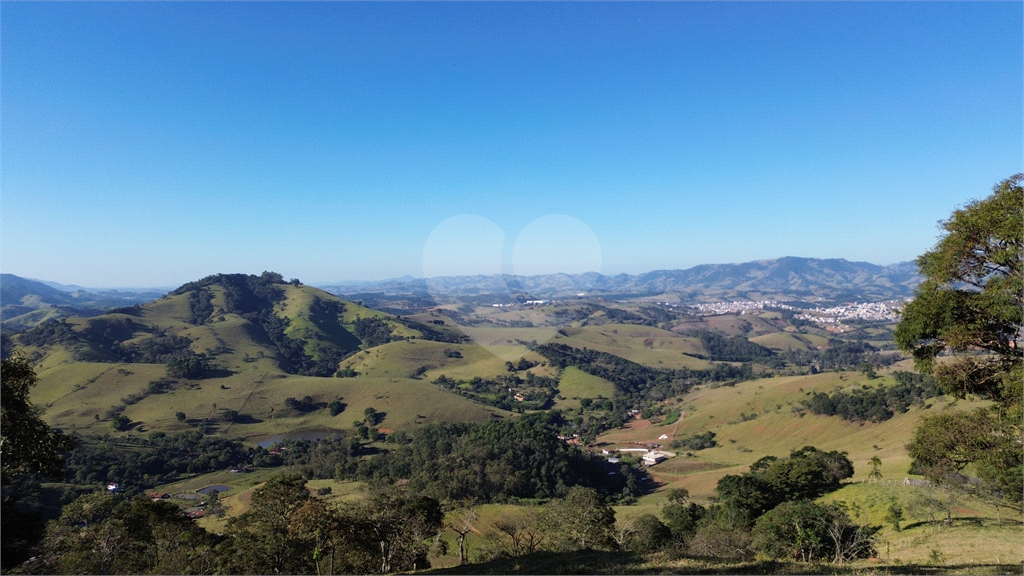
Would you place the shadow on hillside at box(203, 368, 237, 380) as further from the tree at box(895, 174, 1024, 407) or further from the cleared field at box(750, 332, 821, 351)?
the cleared field at box(750, 332, 821, 351)

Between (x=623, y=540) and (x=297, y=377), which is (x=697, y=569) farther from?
(x=297, y=377)

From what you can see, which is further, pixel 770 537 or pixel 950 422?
pixel 770 537

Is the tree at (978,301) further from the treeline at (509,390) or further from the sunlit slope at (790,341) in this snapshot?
the sunlit slope at (790,341)

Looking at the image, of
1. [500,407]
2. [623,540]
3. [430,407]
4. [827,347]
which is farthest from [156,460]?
[827,347]

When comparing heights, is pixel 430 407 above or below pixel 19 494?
below

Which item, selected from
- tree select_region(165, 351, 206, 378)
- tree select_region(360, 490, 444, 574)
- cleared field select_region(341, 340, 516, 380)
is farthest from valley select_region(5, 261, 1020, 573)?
tree select_region(360, 490, 444, 574)

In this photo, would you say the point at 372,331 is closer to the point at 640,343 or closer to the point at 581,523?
the point at 640,343
